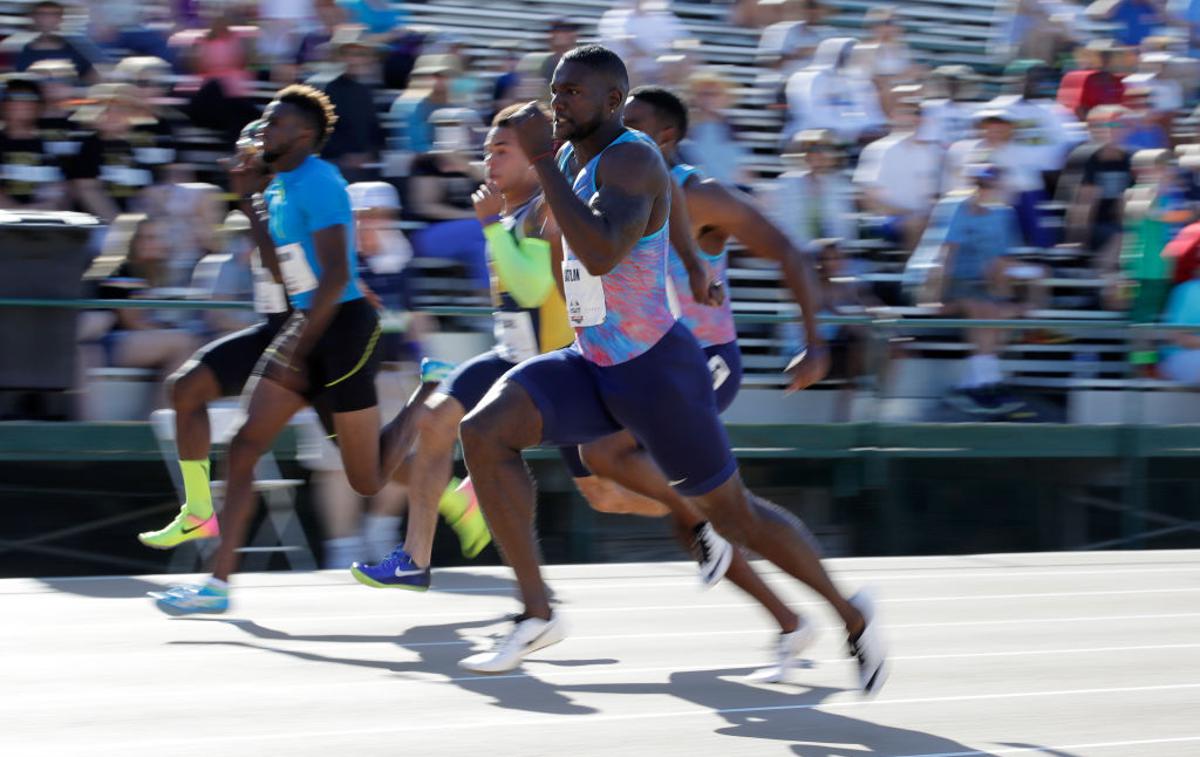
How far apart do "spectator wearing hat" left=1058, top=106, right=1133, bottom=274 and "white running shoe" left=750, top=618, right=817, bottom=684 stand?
681 cm

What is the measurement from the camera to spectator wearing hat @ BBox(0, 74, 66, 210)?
1000cm

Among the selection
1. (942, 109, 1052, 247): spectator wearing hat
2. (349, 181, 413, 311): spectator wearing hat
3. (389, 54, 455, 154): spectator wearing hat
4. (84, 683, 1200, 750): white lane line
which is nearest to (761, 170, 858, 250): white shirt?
(942, 109, 1052, 247): spectator wearing hat

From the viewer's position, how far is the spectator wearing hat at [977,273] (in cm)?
1123

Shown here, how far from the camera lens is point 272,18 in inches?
470

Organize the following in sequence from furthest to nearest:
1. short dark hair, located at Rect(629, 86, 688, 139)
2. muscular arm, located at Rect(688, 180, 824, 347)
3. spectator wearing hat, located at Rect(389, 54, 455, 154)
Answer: spectator wearing hat, located at Rect(389, 54, 455, 154)
short dark hair, located at Rect(629, 86, 688, 139)
muscular arm, located at Rect(688, 180, 824, 347)

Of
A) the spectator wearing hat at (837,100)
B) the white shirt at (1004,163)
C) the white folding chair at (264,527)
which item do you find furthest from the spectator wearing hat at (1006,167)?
the white folding chair at (264,527)

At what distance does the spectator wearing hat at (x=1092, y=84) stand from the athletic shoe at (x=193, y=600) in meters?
8.64

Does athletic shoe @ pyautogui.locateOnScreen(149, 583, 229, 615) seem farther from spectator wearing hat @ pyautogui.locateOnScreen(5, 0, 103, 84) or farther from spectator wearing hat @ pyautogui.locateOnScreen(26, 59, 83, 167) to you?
spectator wearing hat @ pyautogui.locateOnScreen(5, 0, 103, 84)

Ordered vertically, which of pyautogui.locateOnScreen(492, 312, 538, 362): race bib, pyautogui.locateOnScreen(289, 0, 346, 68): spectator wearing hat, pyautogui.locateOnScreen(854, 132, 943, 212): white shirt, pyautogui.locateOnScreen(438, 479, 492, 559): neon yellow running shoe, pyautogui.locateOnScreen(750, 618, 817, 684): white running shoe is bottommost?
pyautogui.locateOnScreen(438, 479, 492, 559): neon yellow running shoe

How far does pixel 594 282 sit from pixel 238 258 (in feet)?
15.2

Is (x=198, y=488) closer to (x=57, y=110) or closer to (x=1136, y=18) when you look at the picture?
(x=57, y=110)

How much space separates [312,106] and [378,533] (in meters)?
2.87

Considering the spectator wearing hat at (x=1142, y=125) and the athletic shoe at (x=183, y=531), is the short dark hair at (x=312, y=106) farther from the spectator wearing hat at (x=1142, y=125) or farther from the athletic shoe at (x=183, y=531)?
the spectator wearing hat at (x=1142, y=125)

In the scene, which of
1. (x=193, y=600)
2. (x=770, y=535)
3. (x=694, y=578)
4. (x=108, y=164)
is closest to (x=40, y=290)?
(x=108, y=164)
